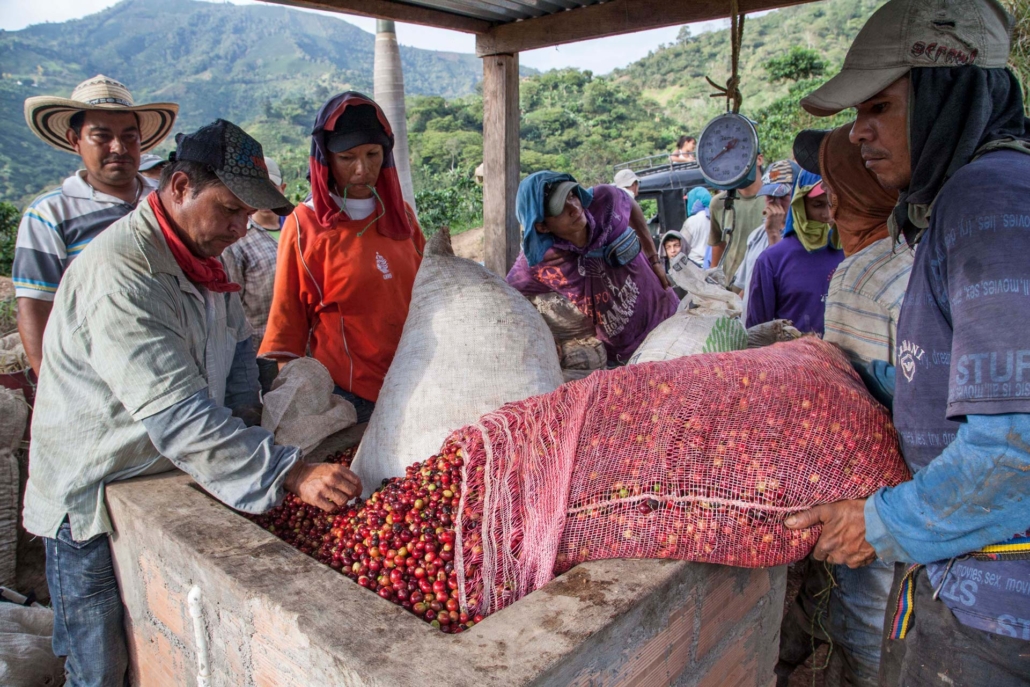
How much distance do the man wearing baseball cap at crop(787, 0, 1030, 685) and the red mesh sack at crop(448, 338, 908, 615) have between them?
0.09 m

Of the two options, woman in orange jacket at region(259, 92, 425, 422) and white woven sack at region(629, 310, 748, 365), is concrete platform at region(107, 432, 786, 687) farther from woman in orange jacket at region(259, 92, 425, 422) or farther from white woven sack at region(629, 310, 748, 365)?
woman in orange jacket at region(259, 92, 425, 422)

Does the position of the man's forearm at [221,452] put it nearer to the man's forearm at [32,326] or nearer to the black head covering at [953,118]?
the man's forearm at [32,326]

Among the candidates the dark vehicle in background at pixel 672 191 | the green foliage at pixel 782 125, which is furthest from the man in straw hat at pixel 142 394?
the green foliage at pixel 782 125

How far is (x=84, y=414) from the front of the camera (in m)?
1.86

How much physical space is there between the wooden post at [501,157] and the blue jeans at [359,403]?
153cm

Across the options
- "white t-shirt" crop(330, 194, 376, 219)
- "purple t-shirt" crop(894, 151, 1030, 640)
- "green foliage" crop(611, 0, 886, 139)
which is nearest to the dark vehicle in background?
"white t-shirt" crop(330, 194, 376, 219)

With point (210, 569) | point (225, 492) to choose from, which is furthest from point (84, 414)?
point (210, 569)

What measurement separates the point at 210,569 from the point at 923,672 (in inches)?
63.9

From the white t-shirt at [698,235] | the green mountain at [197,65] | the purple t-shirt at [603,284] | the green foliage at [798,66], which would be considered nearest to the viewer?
the purple t-shirt at [603,284]

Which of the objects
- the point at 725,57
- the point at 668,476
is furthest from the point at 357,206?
the point at 725,57

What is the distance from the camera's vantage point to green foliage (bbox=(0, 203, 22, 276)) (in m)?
11.4

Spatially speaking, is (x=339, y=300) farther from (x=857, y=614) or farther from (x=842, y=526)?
(x=857, y=614)

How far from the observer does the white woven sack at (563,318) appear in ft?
10.7

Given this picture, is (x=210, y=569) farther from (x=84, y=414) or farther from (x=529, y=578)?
(x=529, y=578)
